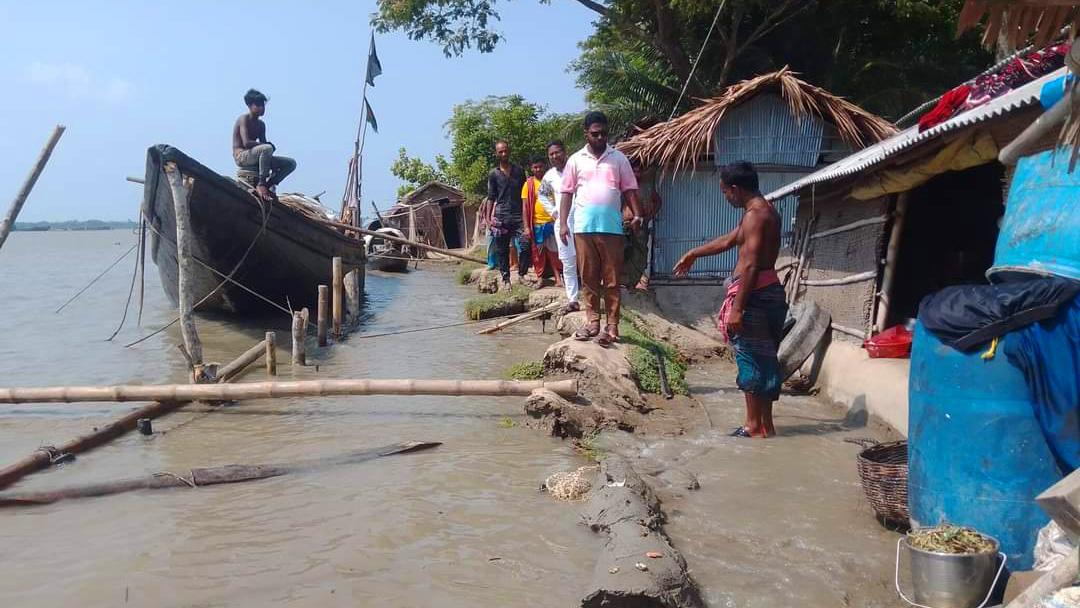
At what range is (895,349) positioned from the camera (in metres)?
6.08

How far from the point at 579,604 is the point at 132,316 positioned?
1429 cm

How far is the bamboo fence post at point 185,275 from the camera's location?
23.1ft

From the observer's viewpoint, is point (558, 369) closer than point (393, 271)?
Yes

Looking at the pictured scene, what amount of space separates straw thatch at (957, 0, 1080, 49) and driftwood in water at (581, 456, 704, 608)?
206 cm

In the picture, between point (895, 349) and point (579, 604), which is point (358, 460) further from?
point (895, 349)

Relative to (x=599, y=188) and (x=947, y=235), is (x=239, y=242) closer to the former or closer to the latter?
(x=599, y=188)

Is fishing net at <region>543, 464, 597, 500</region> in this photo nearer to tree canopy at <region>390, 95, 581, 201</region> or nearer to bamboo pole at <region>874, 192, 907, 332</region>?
bamboo pole at <region>874, 192, 907, 332</region>

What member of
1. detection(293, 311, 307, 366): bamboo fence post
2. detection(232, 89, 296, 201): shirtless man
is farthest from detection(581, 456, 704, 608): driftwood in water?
detection(232, 89, 296, 201): shirtless man

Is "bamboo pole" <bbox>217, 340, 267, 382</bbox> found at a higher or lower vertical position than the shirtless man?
lower

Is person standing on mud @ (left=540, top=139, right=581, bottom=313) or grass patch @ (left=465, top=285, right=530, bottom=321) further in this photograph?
grass patch @ (left=465, top=285, right=530, bottom=321)

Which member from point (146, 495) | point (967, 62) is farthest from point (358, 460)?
point (967, 62)

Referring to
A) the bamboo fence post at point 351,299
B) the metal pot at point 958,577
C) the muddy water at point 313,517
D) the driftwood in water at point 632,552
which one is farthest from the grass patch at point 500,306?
the metal pot at point 958,577

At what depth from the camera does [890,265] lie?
6590mm

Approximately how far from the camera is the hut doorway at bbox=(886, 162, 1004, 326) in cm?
739
